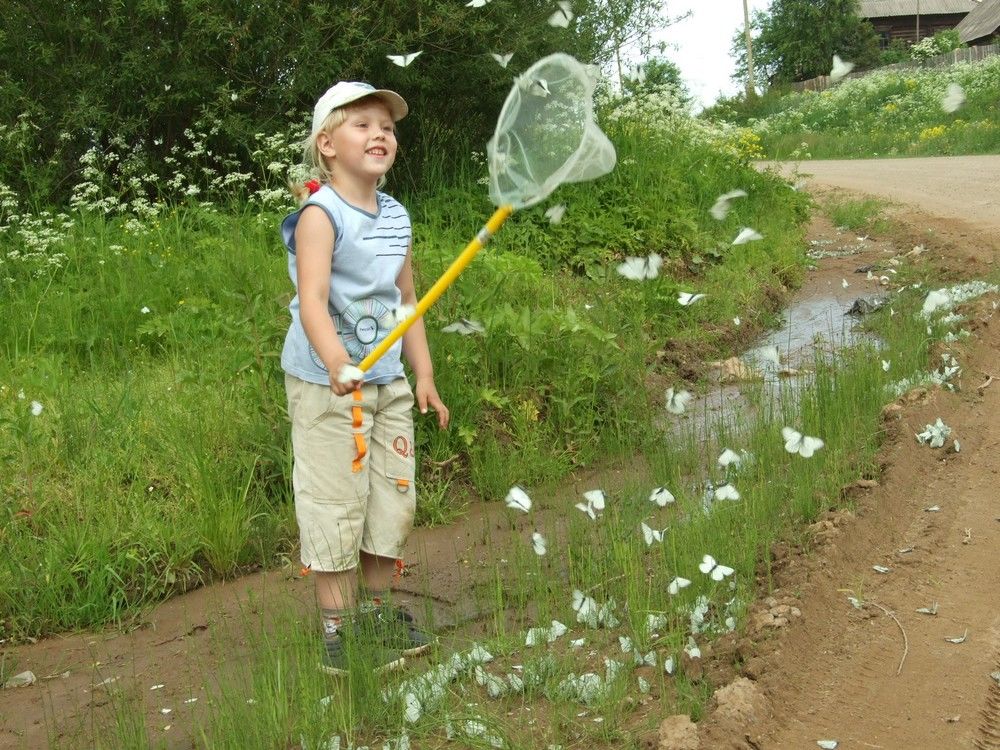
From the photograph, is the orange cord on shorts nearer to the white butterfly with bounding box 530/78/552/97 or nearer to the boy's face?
the boy's face

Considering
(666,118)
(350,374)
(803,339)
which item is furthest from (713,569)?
(666,118)

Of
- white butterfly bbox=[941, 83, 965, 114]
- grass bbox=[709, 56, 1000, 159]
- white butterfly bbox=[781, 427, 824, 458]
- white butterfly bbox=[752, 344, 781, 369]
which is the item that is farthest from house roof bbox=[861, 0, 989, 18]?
white butterfly bbox=[781, 427, 824, 458]

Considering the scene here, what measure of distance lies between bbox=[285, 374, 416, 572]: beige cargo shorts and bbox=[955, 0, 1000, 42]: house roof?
3886 cm

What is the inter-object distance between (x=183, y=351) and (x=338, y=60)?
8.93 ft

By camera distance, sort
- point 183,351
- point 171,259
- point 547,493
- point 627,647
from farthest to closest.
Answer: point 171,259, point 183,351, point 547,493, point 627,647

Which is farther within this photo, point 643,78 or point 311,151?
point 643,78

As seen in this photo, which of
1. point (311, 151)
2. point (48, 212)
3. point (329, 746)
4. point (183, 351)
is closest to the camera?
point (329, 746)

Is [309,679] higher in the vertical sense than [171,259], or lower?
lower

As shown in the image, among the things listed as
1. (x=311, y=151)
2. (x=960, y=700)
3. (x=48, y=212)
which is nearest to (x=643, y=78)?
(x=48, y=212)

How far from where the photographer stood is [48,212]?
7.63m

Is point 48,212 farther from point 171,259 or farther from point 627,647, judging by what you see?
point 627,647

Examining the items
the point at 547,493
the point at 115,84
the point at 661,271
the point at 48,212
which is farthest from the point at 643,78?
the point at 547,493

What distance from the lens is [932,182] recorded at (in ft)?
47.1

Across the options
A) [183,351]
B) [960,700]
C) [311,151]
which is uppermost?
[311,151]
